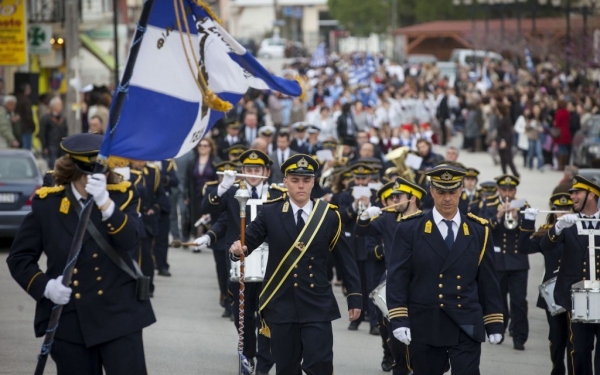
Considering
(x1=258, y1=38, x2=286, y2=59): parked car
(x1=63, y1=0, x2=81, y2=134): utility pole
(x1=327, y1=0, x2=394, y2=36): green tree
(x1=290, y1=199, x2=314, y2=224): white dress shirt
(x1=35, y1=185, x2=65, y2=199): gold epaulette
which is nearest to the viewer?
(x1=35, y1=185, x2=65, y2=199): gold epaulette

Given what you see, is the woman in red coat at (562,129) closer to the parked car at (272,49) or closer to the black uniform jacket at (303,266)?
the black uniform jacket at (303,266)

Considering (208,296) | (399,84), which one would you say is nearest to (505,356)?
(208,296)

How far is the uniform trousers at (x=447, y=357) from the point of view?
852 cm

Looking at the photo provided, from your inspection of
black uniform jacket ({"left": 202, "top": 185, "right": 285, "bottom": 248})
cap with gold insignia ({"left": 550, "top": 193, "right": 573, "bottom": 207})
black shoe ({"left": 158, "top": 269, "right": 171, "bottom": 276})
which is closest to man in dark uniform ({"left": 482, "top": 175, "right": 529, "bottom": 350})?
cap with gold insignia ({"left": 550, "top": 193, "right": 573, "bottom": 207})

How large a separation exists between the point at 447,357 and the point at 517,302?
5.20 m

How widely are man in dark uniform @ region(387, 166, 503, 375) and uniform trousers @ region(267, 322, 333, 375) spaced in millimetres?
721

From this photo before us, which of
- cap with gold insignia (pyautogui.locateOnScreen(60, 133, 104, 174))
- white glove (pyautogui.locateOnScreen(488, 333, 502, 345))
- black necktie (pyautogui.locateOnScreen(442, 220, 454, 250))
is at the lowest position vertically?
white glove (pyautogui.locateOnScreen(488, 333, 502, 345))

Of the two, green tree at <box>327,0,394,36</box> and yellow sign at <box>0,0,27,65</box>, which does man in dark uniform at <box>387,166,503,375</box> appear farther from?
green tree at <box>327,0,394,36</box>

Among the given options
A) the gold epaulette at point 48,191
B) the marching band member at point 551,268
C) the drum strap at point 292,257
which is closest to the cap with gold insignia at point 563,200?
the marching band member at point 551,268

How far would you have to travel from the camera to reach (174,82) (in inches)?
314

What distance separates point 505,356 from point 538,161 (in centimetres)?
2312

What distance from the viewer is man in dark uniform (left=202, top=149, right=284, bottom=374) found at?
11.6 m

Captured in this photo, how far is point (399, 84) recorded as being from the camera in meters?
54.2

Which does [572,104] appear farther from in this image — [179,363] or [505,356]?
[179,363]
